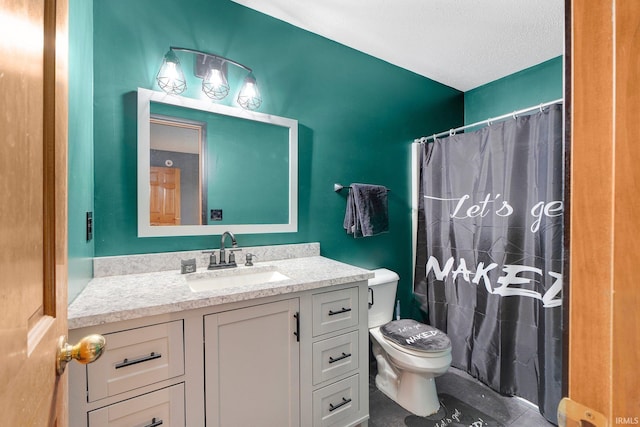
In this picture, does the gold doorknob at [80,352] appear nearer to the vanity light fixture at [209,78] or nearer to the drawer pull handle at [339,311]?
the drawer pull handle at [339,311]

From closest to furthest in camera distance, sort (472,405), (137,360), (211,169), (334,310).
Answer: (137,360) < (334,310) < (211,169) < (472,405)

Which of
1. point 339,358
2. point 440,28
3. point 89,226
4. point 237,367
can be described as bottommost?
point 339,358

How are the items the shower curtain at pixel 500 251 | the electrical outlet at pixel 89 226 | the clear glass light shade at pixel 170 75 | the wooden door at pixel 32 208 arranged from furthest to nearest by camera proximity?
the shower curtain at pixel 500 251 → the clear glass light shade at pixel 170 75 → the electrical outlet at pixel 89 226 → the wooden door at pixel 32 208

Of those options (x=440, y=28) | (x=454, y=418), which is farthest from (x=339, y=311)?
(x=440, y=28)

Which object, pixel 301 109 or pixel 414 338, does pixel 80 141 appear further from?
pixel 414 338

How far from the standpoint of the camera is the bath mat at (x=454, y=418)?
1.62 meters

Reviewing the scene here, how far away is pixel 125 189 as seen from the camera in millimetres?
1424

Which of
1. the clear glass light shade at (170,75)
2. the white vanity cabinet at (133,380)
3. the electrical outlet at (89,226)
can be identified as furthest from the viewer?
the clear glass light shade at (170,75)

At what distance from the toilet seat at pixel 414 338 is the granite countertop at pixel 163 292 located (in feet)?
1.77

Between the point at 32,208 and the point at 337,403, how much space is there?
150 centimetres

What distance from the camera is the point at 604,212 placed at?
Answer: 0.37m

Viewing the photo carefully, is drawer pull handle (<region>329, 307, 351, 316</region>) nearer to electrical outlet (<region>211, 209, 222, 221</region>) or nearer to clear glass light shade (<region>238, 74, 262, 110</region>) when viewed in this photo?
electrical outlet (<region>211, 209, 222, 221</region>)

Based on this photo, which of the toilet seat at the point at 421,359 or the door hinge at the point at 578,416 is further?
the toilet seat at the point at 421,359

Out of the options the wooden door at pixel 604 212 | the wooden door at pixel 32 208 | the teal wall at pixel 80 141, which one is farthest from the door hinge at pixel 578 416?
the teal wall at pixel 80 141
